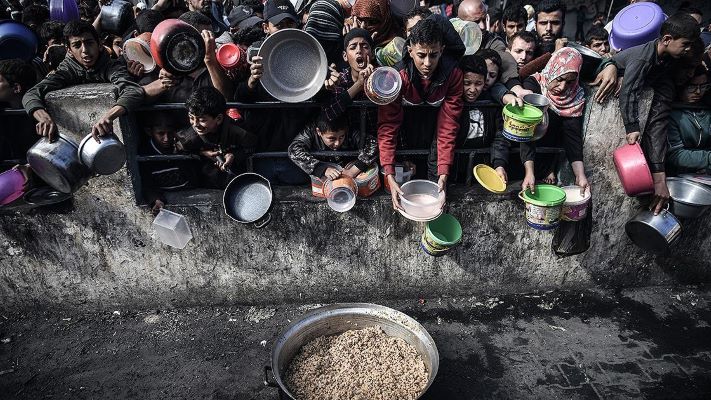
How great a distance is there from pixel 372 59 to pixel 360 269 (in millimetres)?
1840

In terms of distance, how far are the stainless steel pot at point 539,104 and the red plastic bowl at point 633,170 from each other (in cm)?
72

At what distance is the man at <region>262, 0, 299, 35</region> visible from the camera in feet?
13.1

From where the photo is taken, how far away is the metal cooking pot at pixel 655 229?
11.2 ft

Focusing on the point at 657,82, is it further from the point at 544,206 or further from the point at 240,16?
the point at 240,16

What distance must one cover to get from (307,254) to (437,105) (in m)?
1.66

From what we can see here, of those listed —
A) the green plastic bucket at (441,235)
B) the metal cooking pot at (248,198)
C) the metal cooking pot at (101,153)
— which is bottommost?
the green plastic bucket at (441,235)

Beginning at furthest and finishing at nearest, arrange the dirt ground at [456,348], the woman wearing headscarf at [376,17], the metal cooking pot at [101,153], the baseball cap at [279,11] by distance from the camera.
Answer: the baseball cap at [279,11] < the woman wearing headscarf at [376,17] < the dirt ground at [456,348] < the metal cooking pot at [101,153]

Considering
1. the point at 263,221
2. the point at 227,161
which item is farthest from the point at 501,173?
the point at 227,161

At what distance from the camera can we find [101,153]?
9.74 ft

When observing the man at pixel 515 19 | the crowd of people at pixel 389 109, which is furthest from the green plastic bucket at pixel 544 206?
the man at pixel 515 19

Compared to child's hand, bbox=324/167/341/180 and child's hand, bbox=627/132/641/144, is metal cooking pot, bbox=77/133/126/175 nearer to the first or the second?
child's hand, bbox=324/167/341/180

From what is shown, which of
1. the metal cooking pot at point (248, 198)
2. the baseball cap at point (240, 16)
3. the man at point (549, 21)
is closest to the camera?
the metal cooking pot at point (248, 198)

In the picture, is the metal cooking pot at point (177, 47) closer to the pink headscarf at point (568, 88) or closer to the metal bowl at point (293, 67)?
the metal bowl at point (293, 67)

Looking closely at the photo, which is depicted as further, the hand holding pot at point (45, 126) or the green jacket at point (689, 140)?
the green jacket at point (689, 140)
